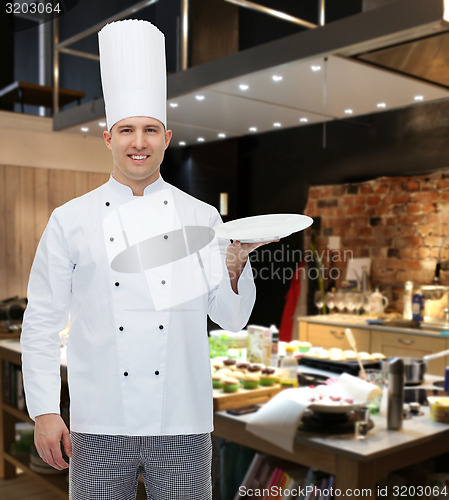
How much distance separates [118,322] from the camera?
0.93 m

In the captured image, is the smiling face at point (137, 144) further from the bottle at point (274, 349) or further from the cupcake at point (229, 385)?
the bottle at point (274, 349)

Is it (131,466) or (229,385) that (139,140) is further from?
(229,385)


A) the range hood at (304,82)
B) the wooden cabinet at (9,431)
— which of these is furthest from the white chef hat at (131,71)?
the wooden cabinet at (9,431)

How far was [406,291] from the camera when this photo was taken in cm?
378

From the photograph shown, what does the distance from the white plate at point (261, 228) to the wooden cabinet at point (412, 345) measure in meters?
2.53

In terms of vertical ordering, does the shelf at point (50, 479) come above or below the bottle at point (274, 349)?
below

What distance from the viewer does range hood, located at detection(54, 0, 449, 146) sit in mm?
2055

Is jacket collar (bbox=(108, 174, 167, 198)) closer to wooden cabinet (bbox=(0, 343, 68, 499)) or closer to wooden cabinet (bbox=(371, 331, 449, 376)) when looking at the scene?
wooden cabinet (bbox=(0, 343, 68, 499))

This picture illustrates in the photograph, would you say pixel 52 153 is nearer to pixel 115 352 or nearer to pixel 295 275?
pixel 115 352

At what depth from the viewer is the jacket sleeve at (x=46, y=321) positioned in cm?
91


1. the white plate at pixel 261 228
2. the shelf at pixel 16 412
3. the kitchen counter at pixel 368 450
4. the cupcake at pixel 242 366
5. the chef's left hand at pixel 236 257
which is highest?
the white plate at pixel 261 228

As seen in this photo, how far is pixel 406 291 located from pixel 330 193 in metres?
0.85

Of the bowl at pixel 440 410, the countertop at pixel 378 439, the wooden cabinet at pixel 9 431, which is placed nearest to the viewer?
the countertop at pixel 378 439

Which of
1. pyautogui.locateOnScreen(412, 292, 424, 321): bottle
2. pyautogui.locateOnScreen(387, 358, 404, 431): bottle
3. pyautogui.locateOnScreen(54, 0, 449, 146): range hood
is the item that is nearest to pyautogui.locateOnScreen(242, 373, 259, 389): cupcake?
pyautogui.locateOnScreen(387, 358, 404, 431): bottle
